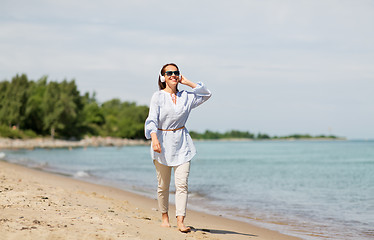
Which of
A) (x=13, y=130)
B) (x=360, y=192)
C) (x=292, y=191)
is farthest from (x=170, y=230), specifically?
(x=13, y=130)

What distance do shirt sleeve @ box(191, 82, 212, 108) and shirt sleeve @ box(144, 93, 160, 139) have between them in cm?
48

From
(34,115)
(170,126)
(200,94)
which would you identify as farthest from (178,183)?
(34,115)

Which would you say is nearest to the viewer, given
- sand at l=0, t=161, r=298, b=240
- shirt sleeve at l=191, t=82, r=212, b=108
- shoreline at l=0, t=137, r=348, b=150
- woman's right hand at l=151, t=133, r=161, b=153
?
sand at l=0, t=161, r=298, b=240

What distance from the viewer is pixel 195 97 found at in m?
5.07

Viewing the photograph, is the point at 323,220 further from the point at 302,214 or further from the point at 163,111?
the point at 163,111

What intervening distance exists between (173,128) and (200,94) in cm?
56

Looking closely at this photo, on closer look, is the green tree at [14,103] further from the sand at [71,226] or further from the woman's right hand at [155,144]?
the woman's right hand at [155,144]

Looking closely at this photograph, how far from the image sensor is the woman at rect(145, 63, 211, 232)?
4855mm

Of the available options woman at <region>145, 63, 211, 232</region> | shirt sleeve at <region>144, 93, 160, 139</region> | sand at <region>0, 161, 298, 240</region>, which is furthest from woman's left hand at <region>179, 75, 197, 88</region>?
sand at <region>0, 161, 298, 240</region>

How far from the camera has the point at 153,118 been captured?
4770 mm

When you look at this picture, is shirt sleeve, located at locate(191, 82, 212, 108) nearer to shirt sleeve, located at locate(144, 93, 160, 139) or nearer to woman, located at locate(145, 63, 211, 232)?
woman, located at locate(145, 63, 211, 232)

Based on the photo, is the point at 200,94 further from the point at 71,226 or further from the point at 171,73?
the point at 71,226

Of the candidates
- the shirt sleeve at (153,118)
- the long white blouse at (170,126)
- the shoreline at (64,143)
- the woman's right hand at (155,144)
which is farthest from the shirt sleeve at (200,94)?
the shoreline at (64,143)

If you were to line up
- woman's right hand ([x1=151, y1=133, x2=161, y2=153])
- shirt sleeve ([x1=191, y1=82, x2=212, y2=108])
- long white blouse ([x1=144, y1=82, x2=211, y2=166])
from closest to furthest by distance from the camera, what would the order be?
1. woman's right hand ([x1=151, y1=133, x2=161, y2=153])
2. long white blouse ([x1=144, y1=82, x2=211, y2=166])
3. shirt sleeve ([x1=191, y1=82, x2=212, y2=108])
